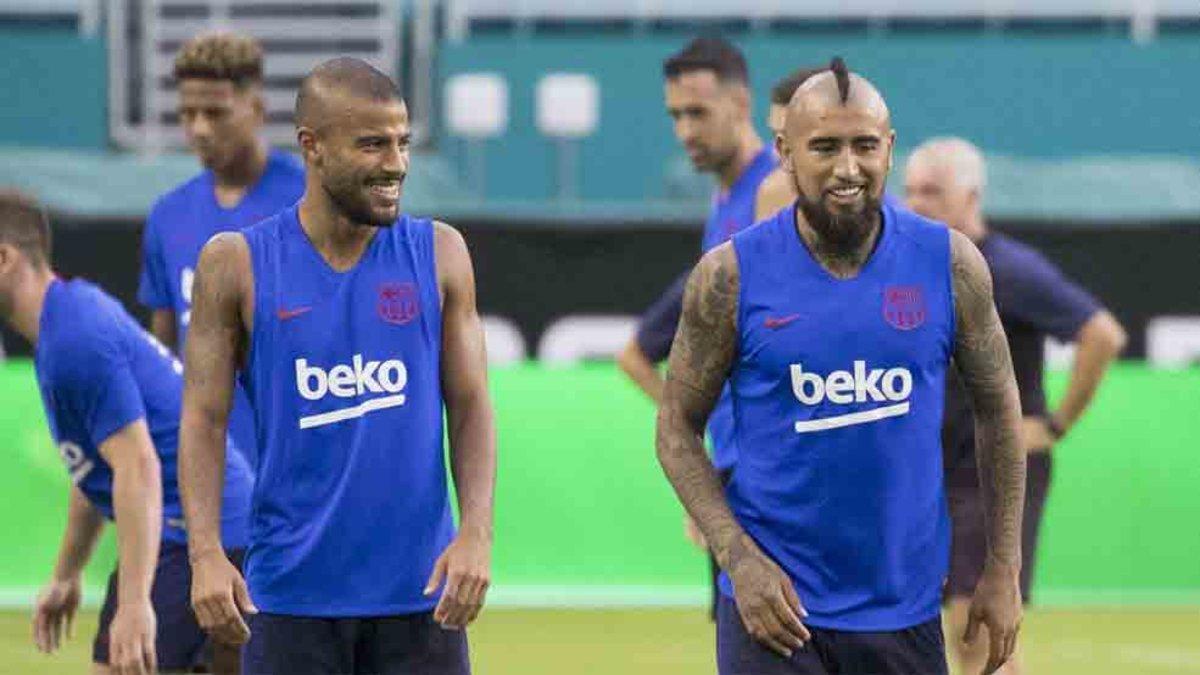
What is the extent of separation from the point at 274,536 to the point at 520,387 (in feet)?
27.1

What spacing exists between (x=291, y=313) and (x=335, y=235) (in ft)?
0.72

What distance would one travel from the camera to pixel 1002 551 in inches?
254

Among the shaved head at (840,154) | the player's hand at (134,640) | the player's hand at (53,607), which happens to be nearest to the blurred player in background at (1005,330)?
the player's hand at (53,607)

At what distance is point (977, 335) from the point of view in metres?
6.42

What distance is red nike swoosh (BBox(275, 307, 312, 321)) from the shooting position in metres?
6.45

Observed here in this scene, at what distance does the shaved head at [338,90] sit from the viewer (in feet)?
21.3

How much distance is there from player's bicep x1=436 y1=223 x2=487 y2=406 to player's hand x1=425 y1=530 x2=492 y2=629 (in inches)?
14.8

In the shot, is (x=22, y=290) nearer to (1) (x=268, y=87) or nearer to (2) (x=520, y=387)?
(2) (x=520, y=387)

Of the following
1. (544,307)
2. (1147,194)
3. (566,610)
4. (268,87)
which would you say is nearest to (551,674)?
(566,610)

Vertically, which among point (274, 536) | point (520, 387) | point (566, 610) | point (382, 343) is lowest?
point (566, 610)

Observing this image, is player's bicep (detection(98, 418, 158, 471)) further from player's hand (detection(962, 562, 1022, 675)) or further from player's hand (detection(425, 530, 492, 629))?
player's hand (detection(962, 562, 1022, 675))

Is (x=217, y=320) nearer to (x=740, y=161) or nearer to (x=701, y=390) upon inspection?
(x=701, y=390)

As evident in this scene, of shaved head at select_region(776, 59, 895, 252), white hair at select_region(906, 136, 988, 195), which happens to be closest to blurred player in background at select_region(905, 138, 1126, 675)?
white hair at select_region(906, 136, 988, 195)

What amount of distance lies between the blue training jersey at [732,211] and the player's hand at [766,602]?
121 inches
